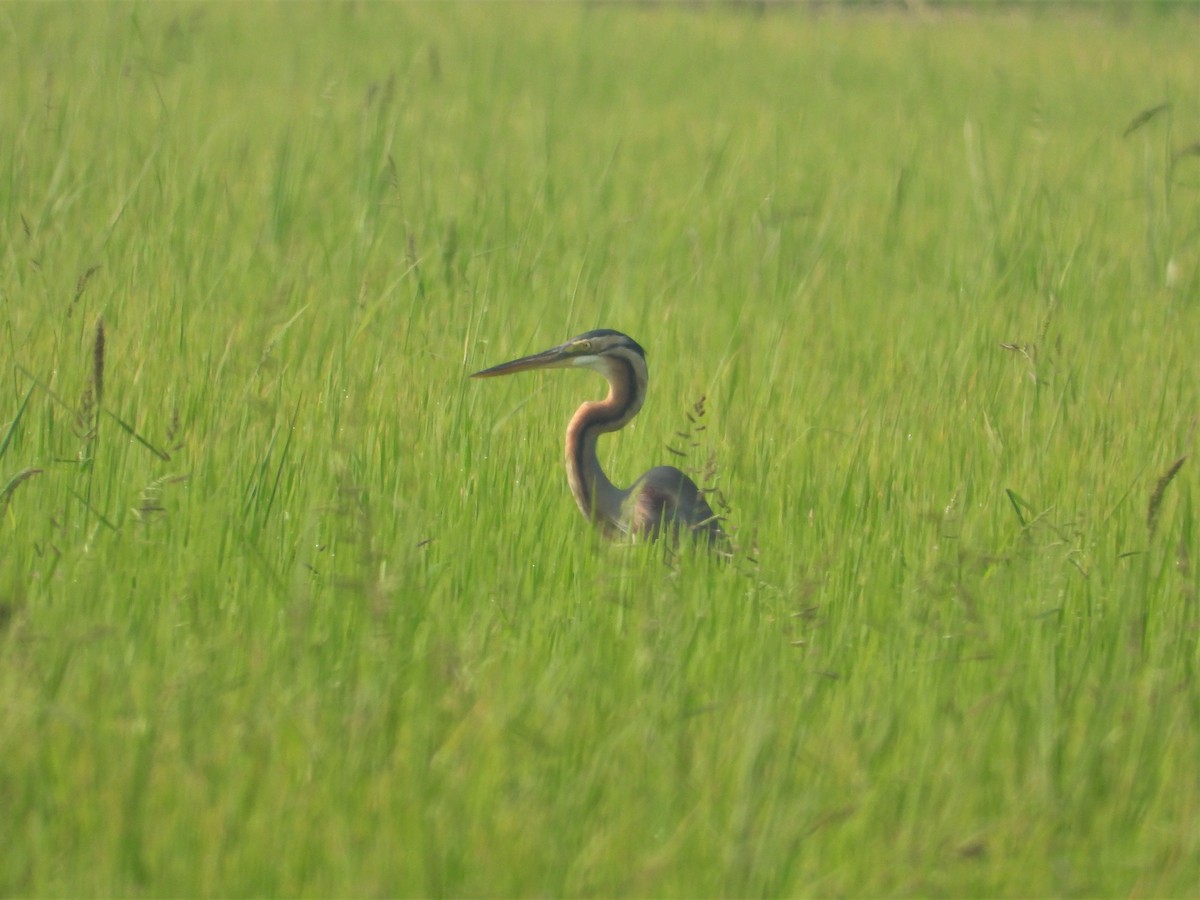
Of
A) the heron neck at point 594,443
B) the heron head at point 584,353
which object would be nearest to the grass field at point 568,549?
the heron neck at point 594,443

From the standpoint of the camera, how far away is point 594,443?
3.57m

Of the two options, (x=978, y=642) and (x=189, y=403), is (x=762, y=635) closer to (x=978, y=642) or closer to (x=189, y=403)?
(x=978, y=642)

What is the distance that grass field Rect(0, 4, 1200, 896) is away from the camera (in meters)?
2.26

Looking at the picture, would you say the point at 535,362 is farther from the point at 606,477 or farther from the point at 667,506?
the point at 667,506

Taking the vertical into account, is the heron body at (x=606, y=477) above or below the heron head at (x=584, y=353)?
below

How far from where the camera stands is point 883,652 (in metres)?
2.77

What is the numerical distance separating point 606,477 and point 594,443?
8 centimetres

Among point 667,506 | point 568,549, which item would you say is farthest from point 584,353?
point 568,549

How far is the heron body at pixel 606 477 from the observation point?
3357 mm

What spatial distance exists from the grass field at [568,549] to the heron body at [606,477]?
0.09 meters

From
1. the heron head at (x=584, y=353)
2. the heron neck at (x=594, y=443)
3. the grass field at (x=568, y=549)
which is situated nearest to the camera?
the grass field at (x=568, y=549)

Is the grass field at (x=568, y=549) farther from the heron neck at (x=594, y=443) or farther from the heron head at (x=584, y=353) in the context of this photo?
the heron head at (x=584, y=353)

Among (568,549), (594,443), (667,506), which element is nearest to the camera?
(568,549)

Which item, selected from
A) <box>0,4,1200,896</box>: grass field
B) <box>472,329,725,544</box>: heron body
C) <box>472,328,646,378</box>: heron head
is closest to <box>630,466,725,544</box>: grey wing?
<box>472,329,725,544</box>: heron body
